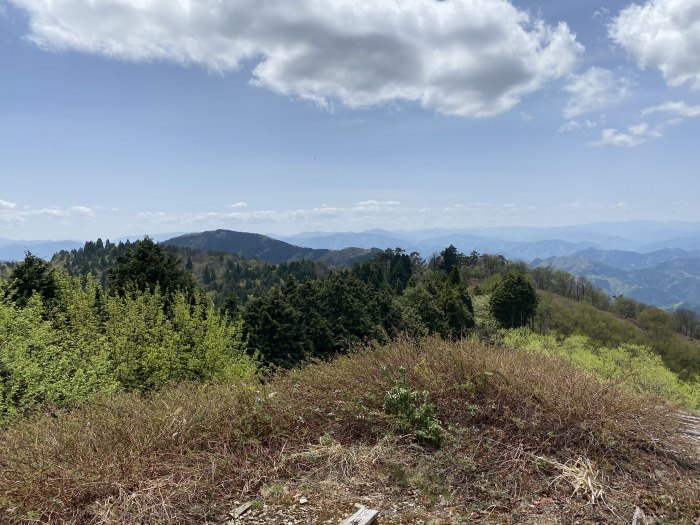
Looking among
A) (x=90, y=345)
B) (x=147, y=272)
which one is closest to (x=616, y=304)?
(x=147, y=272)

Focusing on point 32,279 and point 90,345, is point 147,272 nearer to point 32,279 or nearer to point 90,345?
point 32,279

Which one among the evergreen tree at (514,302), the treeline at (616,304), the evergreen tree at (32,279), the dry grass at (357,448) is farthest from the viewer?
the treeline at (616,304)

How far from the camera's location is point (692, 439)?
16.5 feet

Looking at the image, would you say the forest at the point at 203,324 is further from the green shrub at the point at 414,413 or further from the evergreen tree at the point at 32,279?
the green shrub at the point at 414,413

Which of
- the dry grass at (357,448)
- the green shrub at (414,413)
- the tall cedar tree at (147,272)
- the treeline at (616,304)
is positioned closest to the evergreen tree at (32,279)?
the tall cedar tree at (147,272)

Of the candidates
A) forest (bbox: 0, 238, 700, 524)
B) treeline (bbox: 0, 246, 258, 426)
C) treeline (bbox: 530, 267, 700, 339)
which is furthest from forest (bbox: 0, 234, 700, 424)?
forest (bbox: 0, 238, 700, 524)

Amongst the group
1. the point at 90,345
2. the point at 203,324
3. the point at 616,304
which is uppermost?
the point at 90,345

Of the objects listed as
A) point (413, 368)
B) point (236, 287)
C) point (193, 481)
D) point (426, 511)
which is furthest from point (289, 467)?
point (236, 287)

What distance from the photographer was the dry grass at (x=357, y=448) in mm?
3928

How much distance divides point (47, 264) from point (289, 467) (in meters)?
31.7

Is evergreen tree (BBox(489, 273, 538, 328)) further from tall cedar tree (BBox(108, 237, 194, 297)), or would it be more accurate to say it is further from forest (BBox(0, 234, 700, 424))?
tall cedar tree (BBox(108, 237, 194, 297))

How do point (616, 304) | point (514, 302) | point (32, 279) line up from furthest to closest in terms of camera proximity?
point (616, 304) < point (514, 302) < point (32, 279)

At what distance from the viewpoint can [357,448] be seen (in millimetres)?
5000

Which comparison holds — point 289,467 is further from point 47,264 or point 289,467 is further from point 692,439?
point 47,264
